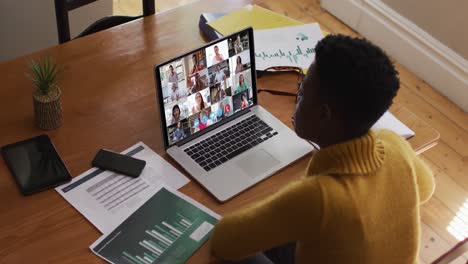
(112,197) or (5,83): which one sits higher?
(5,83)

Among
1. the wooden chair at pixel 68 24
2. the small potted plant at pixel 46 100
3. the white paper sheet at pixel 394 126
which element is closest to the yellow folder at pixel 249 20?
the wooden chair at pixel 68 24

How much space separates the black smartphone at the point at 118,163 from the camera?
1.43 meters

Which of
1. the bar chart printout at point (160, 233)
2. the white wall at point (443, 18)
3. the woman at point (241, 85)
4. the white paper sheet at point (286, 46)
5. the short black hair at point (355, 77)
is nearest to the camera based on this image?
the short black hair at point (355, 77)

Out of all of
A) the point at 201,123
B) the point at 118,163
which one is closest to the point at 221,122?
the point at 201,123

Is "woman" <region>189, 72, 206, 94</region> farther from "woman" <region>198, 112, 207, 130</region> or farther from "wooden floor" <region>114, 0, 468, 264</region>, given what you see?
"wooden floor" <region>114, 0, 468, 264</region>

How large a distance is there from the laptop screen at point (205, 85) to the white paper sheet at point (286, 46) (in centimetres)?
21

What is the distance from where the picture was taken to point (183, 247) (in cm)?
129

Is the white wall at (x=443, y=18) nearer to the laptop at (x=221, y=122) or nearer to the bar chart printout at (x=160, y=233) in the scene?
the laptop at (x=221, y=122)

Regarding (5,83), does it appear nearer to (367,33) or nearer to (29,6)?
(29,6)

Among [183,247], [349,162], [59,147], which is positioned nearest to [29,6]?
[59,147]

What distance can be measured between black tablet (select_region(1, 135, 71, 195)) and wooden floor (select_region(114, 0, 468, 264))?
1468mm

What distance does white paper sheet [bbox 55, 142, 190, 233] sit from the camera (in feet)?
4.38

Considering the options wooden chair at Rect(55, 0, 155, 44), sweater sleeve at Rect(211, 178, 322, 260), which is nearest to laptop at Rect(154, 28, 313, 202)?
sweater sleeve at Rect(211, 178, 322, 260)

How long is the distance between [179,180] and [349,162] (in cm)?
46
